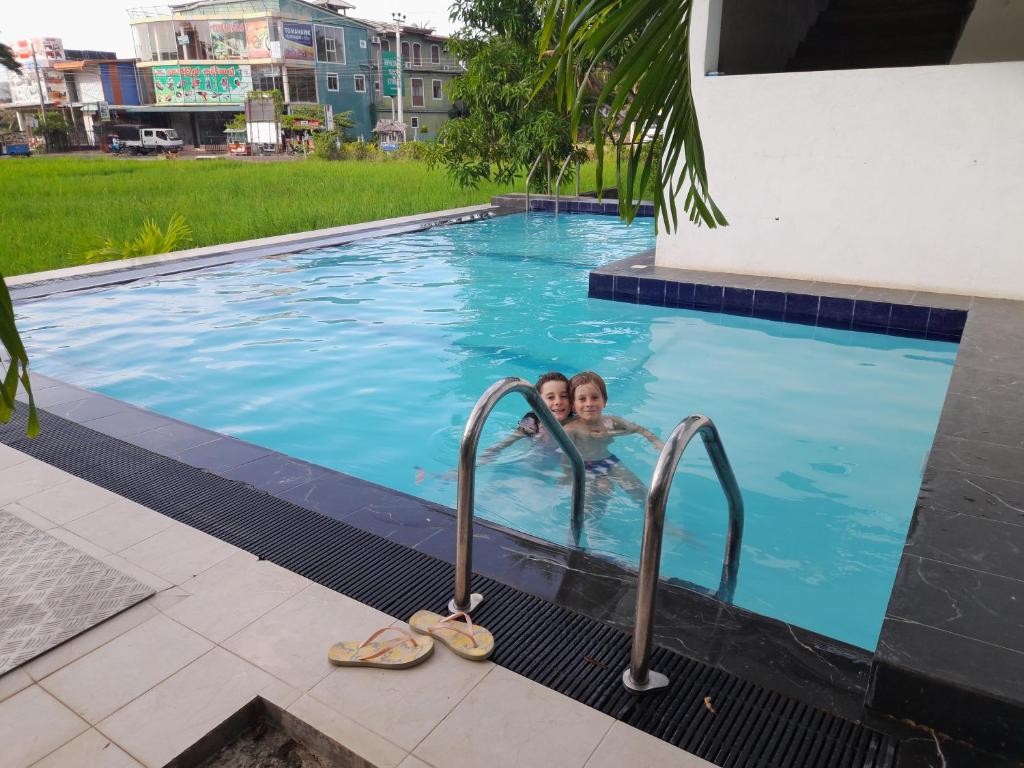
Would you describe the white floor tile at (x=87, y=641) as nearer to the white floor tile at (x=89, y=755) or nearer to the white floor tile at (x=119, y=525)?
the white floor tile at (x=89, y=755)

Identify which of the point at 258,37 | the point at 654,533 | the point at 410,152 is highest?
the point at 258,37

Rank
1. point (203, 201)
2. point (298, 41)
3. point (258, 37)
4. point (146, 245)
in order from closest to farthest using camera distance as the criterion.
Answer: point (146, 245)
point (203, 201)
point (298, 41)
point (258, 37)

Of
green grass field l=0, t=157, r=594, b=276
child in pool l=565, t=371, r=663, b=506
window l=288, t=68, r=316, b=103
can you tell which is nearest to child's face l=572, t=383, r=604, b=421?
child in pool l=565, t=371, r=663, b=506

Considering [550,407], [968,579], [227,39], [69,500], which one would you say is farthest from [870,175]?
[227,39]

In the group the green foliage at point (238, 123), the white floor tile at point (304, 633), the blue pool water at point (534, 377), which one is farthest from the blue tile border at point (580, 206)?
the green foliage at point (238, 123)

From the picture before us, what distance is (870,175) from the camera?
7102 millimetres

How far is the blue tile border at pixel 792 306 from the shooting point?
6.42m

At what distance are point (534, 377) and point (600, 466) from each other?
2.00 m

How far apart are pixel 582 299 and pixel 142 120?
171 ft

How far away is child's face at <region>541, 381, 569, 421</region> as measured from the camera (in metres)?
4.23

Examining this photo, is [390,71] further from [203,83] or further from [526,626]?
[526,626]

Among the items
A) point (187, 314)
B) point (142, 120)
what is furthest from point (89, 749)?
point (142, 120)

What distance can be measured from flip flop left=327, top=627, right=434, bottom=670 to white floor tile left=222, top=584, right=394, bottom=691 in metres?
0.05

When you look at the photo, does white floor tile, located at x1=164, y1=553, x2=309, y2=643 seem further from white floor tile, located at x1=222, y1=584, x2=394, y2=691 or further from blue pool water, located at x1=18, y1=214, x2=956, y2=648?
blue pool water, located at x1=18, y1=214, x2=956, y2=648
